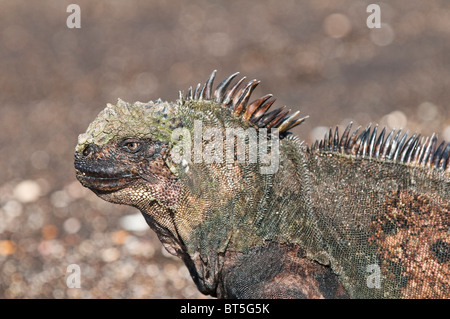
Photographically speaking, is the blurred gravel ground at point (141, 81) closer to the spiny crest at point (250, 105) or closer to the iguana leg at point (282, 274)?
the iguana leg at point (282, 274)

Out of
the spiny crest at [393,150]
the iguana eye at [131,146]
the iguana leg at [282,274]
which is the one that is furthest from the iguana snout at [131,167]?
the spiny crest at [393,150]

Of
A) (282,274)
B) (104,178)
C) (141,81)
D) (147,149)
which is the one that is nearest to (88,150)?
(104,178)

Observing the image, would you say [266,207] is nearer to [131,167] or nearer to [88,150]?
[131,167]

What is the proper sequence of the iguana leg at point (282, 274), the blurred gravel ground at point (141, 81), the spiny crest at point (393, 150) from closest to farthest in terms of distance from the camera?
the iguana leg at point (282, 274) < the spiny crest at point (393, 150) < the blurred gravel ground at point (141, 81)

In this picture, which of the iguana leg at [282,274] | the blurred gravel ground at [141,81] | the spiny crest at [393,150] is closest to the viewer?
the iguana leg at [282,274]

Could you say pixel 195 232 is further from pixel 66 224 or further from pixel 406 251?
pixel 66 224

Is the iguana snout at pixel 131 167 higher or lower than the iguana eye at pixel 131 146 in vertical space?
lower

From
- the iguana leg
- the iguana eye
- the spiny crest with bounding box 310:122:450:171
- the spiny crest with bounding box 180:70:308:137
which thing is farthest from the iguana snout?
the spiny crest with bounding box 310:122:450:171

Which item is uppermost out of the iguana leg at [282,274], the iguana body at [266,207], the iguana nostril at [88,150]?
the iguana nostril at [88,150]

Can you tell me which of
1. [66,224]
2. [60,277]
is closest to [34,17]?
[66,224]
